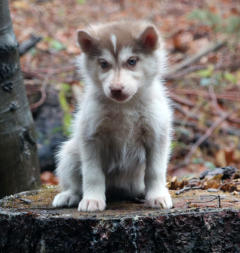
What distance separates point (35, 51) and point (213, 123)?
379cm

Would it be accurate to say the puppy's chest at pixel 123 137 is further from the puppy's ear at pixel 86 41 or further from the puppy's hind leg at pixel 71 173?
the puppy's ear at pixel 86 41

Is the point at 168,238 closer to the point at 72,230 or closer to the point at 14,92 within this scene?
the point at 72,230

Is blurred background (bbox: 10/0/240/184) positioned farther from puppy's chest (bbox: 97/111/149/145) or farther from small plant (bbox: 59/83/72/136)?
puppy's chest (bbox: 97/111/149/145)

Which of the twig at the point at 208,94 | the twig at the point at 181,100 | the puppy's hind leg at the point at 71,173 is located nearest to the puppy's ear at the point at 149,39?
the puppy's hind leg at the point at 71,173

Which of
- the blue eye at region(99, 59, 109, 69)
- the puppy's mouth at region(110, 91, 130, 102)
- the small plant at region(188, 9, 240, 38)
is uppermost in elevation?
the small plant at region(188, 9, 240, 38)

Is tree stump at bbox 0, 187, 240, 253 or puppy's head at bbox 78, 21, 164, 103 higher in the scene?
puppy's head at bbox 78, 21, 164, 103

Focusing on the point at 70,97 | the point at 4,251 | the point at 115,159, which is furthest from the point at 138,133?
the point at 70,97

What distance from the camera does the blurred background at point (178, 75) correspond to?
7.17 m

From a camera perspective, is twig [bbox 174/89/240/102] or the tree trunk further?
twig [bbox 174/89/240/102]

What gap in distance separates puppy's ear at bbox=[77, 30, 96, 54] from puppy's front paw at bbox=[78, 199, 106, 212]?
1.12m

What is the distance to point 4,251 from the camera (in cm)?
304

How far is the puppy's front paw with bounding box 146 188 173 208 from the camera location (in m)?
3.25

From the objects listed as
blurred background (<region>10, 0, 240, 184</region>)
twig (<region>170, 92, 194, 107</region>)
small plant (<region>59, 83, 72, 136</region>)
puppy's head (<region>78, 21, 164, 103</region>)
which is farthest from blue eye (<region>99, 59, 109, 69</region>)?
twig (<region>170, 92, 194, 107</region>)

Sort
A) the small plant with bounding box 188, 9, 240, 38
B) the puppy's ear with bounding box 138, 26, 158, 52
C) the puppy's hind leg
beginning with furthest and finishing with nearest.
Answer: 1. the small plant with bounding box 188, 9, 240, 38
2. the puppy's hind leg
3. the puppy's ear with bounding box 138, 26, 158, 52
